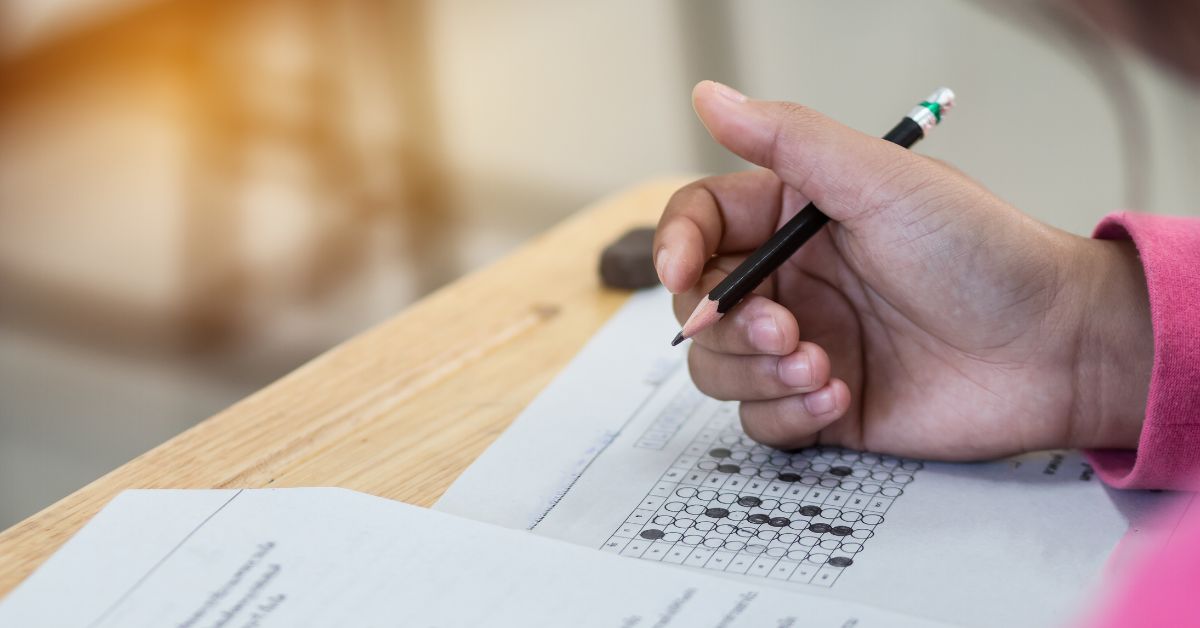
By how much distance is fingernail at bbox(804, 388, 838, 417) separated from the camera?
55 cm

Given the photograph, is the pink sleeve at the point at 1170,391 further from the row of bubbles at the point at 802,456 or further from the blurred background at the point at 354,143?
the blurred background at the point at 354,143

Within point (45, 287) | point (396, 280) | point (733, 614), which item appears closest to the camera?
point (733, 614)

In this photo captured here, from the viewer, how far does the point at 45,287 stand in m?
1.69

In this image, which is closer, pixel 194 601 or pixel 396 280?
pixel 194 601

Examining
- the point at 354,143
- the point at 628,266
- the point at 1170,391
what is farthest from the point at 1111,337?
the point at 354,143

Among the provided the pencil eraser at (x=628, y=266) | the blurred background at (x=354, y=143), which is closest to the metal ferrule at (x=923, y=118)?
the pencil eraser at (x=628, y=266)

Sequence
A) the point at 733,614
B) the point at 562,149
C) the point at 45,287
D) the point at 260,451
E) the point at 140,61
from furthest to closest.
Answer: the point at 562,149
the point at 140,61
the point at 45,287
the point at 260,451
the point at 733,614

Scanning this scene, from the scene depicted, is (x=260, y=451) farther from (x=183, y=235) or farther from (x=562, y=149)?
(x=562, y=149)

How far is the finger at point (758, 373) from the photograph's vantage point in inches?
21.9

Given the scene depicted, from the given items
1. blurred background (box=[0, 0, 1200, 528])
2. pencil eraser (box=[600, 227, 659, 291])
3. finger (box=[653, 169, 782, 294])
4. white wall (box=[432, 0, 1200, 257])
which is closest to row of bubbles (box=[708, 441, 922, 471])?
finger (box=[653, 169, 782, 294])

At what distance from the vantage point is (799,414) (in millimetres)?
558

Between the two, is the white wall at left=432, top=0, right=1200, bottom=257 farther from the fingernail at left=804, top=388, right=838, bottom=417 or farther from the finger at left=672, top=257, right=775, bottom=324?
the fingernail at left=804, top=388, right=838, bottom=417

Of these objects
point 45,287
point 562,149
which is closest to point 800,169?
point 45,287

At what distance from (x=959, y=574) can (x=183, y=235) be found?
1646mm
